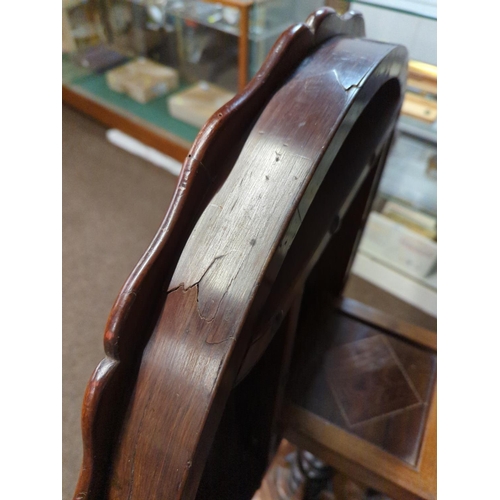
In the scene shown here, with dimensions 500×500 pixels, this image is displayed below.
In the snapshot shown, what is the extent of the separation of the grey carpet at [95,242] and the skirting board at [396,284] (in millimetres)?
27

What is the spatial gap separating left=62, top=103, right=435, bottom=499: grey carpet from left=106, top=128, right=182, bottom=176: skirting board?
0.03 m

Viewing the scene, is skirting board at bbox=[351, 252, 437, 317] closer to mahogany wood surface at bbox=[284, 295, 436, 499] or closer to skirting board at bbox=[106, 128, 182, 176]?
mahogany wood surface at bbox=[284, 295, 436, 499]

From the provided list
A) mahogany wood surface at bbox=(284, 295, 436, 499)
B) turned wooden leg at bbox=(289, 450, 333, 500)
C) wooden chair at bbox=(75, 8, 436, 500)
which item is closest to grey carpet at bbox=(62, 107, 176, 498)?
turned wooden leg at bbox=(289, 450, 333, 500)

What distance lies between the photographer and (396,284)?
4.51 feet

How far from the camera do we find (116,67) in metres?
2.01

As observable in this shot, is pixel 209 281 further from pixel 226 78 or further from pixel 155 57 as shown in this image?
pixel 155 57

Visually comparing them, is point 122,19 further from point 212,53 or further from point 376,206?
point 376,206

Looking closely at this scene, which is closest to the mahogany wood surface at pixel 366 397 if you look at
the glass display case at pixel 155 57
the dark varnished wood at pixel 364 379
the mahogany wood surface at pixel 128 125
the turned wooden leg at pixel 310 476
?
the dark varnished wood at pixel 364 379

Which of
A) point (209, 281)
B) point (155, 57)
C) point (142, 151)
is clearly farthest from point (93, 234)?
point (209, 281)

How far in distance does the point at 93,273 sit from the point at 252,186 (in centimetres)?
125

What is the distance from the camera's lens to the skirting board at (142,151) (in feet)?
5.96

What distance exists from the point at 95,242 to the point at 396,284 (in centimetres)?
105

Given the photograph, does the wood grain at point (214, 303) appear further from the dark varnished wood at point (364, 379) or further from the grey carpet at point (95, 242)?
the grey carpet at point (95, 242)

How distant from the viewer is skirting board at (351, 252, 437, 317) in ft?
4.34
